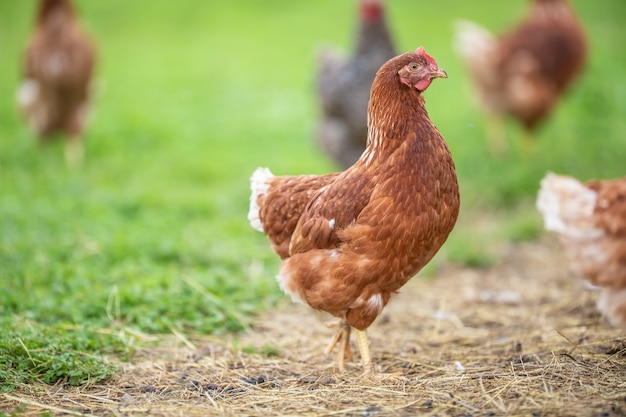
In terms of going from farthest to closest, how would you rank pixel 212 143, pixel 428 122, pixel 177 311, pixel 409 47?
pixel 409 47 < pixel 212 143 < pixel 177 311 < pixel 428 122

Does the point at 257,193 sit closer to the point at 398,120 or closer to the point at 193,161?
the point at 398,120

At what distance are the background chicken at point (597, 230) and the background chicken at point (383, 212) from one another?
82 cm

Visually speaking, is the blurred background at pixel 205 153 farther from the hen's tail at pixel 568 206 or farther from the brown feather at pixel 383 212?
the brown feather at pixel 383 212

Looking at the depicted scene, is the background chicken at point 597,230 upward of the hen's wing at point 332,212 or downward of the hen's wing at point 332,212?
upward

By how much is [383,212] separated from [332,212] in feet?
1.00

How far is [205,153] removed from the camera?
8.90 meters

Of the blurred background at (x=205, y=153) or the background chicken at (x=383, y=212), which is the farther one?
the blurred background at (x=205, y=153)

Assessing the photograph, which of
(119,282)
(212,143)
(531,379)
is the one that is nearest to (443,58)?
(212,143)

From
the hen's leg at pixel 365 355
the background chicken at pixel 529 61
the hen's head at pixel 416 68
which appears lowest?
the hen's leg at pixel 365 355

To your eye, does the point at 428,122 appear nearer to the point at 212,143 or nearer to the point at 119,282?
the point at 119,282

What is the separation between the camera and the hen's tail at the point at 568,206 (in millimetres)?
3938

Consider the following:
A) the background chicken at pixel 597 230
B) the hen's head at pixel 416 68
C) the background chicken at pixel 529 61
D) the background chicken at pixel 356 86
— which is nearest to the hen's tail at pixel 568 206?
the background chicken at pixel 597 230

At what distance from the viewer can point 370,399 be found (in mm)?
3305

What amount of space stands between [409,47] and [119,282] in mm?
8206
